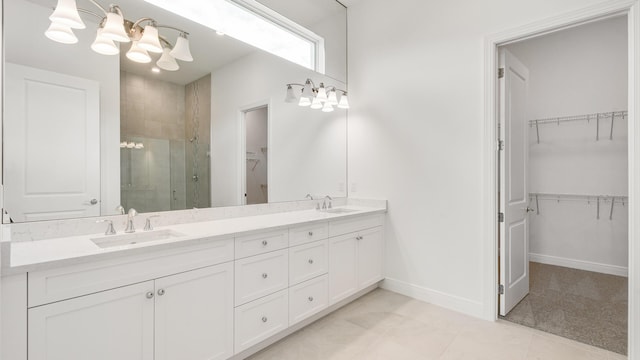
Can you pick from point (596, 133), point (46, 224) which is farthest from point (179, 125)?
point (596, 133)

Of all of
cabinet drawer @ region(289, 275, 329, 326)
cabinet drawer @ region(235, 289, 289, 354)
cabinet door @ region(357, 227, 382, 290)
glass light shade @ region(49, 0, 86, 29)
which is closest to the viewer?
glass light shade @ region(49, 0, 86, 29)

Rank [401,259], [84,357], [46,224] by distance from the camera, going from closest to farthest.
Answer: [84,357] → [46,224] → [401,259]

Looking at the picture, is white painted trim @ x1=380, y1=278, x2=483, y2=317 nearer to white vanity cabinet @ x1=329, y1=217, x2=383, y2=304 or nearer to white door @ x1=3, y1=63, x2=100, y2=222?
white vanity cabinet @ x1=329, y1=217, x2=383, y2=304

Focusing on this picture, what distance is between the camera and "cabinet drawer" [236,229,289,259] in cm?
190

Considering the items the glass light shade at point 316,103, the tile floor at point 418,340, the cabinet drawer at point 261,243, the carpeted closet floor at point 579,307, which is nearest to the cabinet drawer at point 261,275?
the cabinet drawer at point 261,243

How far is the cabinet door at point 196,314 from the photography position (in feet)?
5.13

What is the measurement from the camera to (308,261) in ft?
7.73

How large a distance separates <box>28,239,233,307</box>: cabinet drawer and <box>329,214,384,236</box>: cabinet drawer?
1073 millimetres

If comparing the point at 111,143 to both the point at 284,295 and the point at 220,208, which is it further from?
the point at 284,295

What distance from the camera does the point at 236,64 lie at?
2.55 metres

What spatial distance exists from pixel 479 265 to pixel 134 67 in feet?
9.93

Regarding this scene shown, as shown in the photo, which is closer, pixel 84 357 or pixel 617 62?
pixel 84 357

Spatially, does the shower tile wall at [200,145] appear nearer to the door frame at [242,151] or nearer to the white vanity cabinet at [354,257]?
the door frame at [242,151]

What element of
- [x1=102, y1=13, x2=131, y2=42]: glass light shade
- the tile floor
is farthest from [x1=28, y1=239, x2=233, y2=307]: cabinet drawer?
[x1=102, y1=13, x2=131, y2=42]: glass light shade
